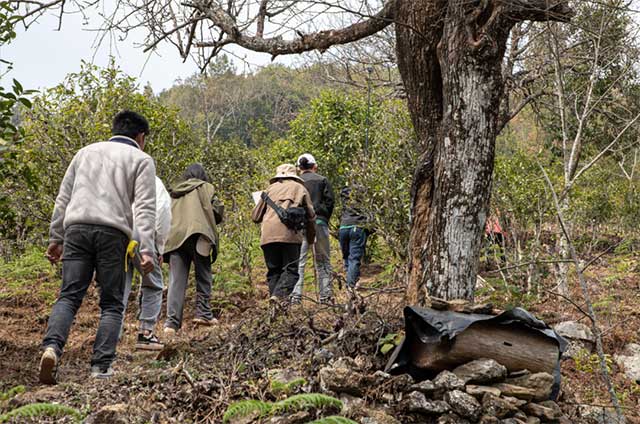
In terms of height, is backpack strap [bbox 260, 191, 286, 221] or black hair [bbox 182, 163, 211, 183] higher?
black hair [bbox 182, 163, 211, 183]

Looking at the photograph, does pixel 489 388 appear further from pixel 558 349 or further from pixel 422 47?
pixel 422 47

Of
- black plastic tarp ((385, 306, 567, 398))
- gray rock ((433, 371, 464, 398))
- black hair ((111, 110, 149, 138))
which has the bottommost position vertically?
gray rock ((433, 371, 464, 398))

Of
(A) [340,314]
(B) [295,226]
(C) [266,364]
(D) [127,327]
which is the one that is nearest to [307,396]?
(C) [266,364]

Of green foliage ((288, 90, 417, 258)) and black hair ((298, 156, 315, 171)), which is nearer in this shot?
black hair ((298, 156, 315, 171))

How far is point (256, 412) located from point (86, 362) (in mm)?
3243

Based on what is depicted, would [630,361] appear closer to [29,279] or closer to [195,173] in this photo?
[195,173]

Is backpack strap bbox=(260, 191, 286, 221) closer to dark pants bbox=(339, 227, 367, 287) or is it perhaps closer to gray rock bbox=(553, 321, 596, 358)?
dark pants bbox=(339, 227, 367, 287)

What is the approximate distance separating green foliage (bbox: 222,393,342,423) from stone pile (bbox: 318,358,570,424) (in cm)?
19

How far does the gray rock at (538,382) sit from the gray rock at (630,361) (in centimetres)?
299

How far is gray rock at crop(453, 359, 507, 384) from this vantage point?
3725 mm

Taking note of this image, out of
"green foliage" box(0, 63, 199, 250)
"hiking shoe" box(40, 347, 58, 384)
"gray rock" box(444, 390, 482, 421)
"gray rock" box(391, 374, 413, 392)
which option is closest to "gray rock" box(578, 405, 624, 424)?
"gray rock" box(444, 390, 482, 421)

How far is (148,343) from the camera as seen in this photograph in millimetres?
6125

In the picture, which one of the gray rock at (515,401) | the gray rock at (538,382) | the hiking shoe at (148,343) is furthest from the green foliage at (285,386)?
the hiking shoe at (148,343)

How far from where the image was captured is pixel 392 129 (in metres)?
9.84
